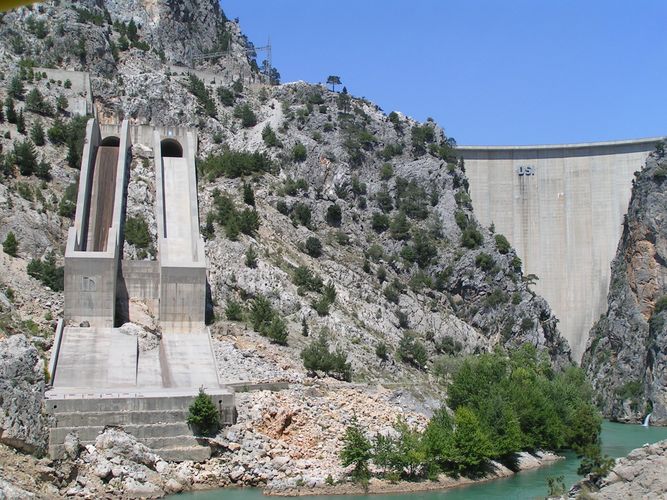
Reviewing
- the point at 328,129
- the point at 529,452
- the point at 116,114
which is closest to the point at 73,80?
the point at 116,114

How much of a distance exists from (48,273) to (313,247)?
12933 mm

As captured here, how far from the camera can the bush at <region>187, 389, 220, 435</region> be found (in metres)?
24.6

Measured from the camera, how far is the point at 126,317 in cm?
3191

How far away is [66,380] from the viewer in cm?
2673

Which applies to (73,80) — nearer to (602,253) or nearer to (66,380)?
(66,380)

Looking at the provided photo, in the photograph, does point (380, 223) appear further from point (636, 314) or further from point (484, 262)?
point (636, 314)

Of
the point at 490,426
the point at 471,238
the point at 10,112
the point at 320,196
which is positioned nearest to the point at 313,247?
the point at 320,196

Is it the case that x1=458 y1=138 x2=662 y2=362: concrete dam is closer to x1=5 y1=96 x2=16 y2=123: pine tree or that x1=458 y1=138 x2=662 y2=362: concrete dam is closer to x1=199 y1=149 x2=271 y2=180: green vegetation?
x1=199 y1=149 x2=271 y2=180: green vegetation

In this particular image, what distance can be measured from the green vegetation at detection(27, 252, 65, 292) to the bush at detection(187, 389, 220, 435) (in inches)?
375

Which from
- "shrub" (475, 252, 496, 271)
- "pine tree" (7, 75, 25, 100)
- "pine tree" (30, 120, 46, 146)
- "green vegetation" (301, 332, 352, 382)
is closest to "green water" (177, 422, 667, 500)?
"green vegetation" (301, 332, 352, 382)

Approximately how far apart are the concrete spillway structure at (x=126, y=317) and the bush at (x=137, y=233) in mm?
456

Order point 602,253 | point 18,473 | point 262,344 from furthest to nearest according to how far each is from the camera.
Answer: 1. point 602,253
2. point 262,344
3. point 18,473

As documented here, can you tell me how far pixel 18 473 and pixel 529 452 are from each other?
16.9 meters

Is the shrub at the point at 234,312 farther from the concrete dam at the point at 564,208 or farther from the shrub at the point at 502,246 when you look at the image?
the concrete dam at the point at 564,208
